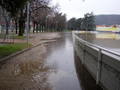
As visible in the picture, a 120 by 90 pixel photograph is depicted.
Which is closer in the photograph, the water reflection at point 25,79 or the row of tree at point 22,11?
the water reflection at point 25,79

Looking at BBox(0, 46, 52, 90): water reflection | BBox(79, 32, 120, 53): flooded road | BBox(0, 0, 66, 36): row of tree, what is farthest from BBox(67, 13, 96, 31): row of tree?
BBox(0, 46, 52, 90): water reflection

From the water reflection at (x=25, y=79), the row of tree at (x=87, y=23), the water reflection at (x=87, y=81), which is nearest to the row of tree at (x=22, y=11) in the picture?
the water reflection at (x=25, y=79)

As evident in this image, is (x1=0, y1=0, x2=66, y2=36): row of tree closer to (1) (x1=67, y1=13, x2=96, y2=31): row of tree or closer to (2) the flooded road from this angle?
(2) the flooded road

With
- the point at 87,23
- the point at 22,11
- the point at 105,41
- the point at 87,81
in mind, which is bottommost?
the point at 87,81

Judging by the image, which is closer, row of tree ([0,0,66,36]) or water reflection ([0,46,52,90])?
water reflection ([0,46,52,90])

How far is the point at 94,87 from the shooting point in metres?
6.84

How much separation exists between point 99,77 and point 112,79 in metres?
1.31

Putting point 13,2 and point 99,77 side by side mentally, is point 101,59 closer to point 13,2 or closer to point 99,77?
point 99,77

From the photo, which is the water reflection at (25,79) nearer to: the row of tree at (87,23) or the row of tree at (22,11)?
the row of tree at (22,11)

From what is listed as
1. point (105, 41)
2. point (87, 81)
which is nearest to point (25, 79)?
point (87, 81)

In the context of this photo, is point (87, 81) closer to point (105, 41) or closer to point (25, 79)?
point (25, 79)

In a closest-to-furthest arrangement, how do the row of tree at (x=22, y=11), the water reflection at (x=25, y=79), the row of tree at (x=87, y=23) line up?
the water reflection at (x=25, y=79), the row of tree at (x=22, y=11), the row of tree at (x=87, y=23)

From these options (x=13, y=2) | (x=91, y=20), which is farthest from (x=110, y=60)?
(x=91, y=20)

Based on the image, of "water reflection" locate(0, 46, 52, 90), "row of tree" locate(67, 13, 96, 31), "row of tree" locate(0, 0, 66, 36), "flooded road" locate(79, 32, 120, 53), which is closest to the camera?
→ "water reflection" locate(0, 46, 52, 90)
